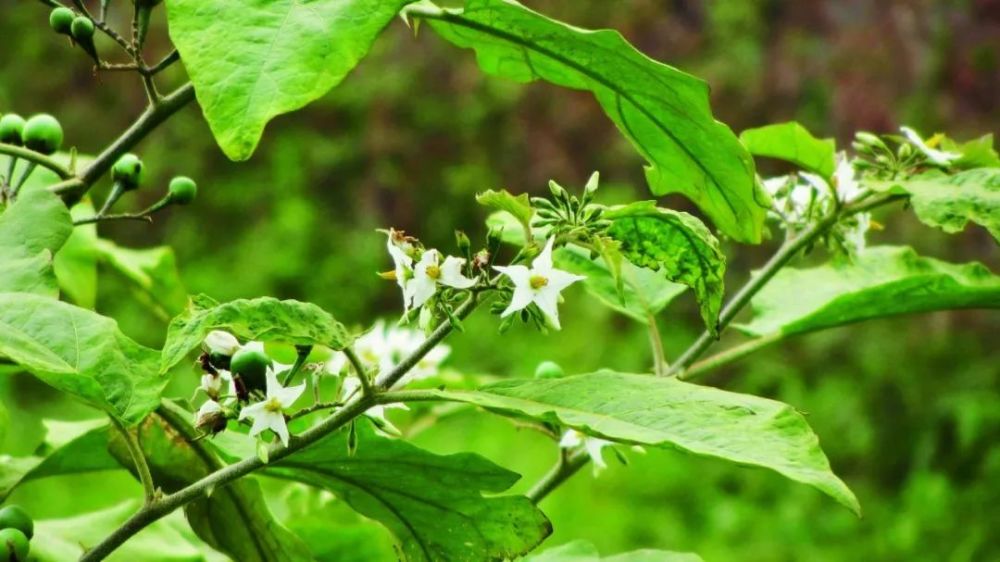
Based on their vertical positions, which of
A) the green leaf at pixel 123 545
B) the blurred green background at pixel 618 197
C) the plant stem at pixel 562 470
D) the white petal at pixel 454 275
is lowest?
the blurred green background at pixel 618 197

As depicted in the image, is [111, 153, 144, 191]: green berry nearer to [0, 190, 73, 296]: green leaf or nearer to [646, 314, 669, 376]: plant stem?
[0, 190, 73, 296]: green leaf

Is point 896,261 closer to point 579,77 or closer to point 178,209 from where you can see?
point 579,77

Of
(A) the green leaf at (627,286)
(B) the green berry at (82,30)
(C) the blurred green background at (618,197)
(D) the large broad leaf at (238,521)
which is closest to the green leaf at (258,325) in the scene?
(D) the large broad leaf at (238,521)

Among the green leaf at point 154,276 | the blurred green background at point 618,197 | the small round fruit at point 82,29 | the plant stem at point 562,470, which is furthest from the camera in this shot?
the blurred green background at point 618,197

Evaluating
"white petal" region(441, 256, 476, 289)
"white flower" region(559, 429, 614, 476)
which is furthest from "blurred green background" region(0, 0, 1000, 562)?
"white petal" region(441, 256, 476, 289)

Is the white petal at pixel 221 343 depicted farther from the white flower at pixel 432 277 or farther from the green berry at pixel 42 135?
the green berry at pixel 42 135

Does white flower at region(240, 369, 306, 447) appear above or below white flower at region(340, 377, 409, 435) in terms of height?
above

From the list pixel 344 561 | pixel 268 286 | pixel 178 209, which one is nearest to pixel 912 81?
pixel 268 286
